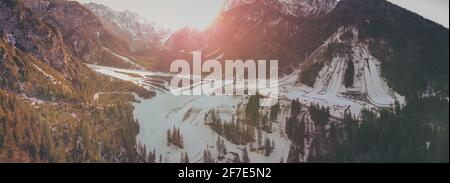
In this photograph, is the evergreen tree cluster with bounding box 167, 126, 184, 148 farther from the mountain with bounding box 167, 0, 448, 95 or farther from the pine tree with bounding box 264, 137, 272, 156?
the mountain with bounding box 167, 0, 448, 95

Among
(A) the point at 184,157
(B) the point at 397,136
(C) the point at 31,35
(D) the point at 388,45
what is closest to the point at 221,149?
(A) the point at 184,157

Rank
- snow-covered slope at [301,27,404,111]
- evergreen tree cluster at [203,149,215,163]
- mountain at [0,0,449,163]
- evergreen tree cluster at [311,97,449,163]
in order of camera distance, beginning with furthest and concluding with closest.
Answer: snow-covered slope at [301,27,404,111] → mountain at [0,0,449,163] → evergreen tree cluster at [203,149,215,163] → evergreen tree cluster at [311,97,449,163]

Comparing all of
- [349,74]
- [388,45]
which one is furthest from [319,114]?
[388,45]

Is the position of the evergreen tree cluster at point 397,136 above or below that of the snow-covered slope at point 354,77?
below

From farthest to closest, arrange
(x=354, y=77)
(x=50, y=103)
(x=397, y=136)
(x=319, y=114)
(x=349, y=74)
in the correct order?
(x=349, y=74)
(x=354, y=77)
(x=50, y=103)
(x=319, y=114)
(x=397, y=136)

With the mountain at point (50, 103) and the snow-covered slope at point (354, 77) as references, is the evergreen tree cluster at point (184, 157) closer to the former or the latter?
the mountain at point (50, 103)

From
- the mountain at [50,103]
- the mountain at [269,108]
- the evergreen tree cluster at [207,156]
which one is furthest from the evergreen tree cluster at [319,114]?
the mountain at [50,103]

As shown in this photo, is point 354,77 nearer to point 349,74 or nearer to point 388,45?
point 349,74

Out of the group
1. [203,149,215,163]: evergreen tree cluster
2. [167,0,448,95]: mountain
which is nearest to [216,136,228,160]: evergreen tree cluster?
[203,149,215,163]: evergreen tree cluster

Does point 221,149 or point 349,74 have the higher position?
point 349,74

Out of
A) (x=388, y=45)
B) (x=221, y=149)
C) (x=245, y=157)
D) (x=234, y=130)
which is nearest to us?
(x=245, y=157)

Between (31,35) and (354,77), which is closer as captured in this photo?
(354,77)

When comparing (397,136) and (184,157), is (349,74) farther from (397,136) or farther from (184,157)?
(184,157)

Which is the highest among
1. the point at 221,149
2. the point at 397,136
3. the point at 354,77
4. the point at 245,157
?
the point at 354,77
